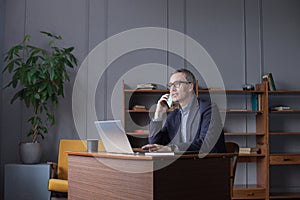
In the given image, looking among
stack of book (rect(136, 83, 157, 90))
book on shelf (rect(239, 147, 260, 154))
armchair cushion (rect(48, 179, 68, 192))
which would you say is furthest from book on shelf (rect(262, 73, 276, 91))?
armchair cushion (rect(48, 179, 68, 192))

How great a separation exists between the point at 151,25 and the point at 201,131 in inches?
126

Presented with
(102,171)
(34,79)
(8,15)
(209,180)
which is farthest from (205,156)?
(8,15)

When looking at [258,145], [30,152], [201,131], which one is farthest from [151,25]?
[201,131]

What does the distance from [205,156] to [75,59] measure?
10.7 feet

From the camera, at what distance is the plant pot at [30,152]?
515 centimetres

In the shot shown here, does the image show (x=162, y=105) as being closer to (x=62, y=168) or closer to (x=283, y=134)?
(x=62, y=168)

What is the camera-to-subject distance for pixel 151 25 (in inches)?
239

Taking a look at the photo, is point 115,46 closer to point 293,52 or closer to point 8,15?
point 8,15

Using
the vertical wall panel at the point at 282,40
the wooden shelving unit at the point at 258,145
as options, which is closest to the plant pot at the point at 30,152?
the wooden shelving unit at the point at 258,145

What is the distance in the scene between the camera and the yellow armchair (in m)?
4.71

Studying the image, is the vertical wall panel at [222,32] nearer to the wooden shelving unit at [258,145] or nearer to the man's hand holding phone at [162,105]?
the wooden shelving unit at [258,145]

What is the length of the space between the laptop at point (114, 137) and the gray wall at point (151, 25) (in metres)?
2.85

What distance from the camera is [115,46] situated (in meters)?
5.98

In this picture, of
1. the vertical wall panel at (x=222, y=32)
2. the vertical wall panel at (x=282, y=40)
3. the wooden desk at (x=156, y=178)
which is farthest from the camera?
the vertical wall panel at (x=282, y=40)
